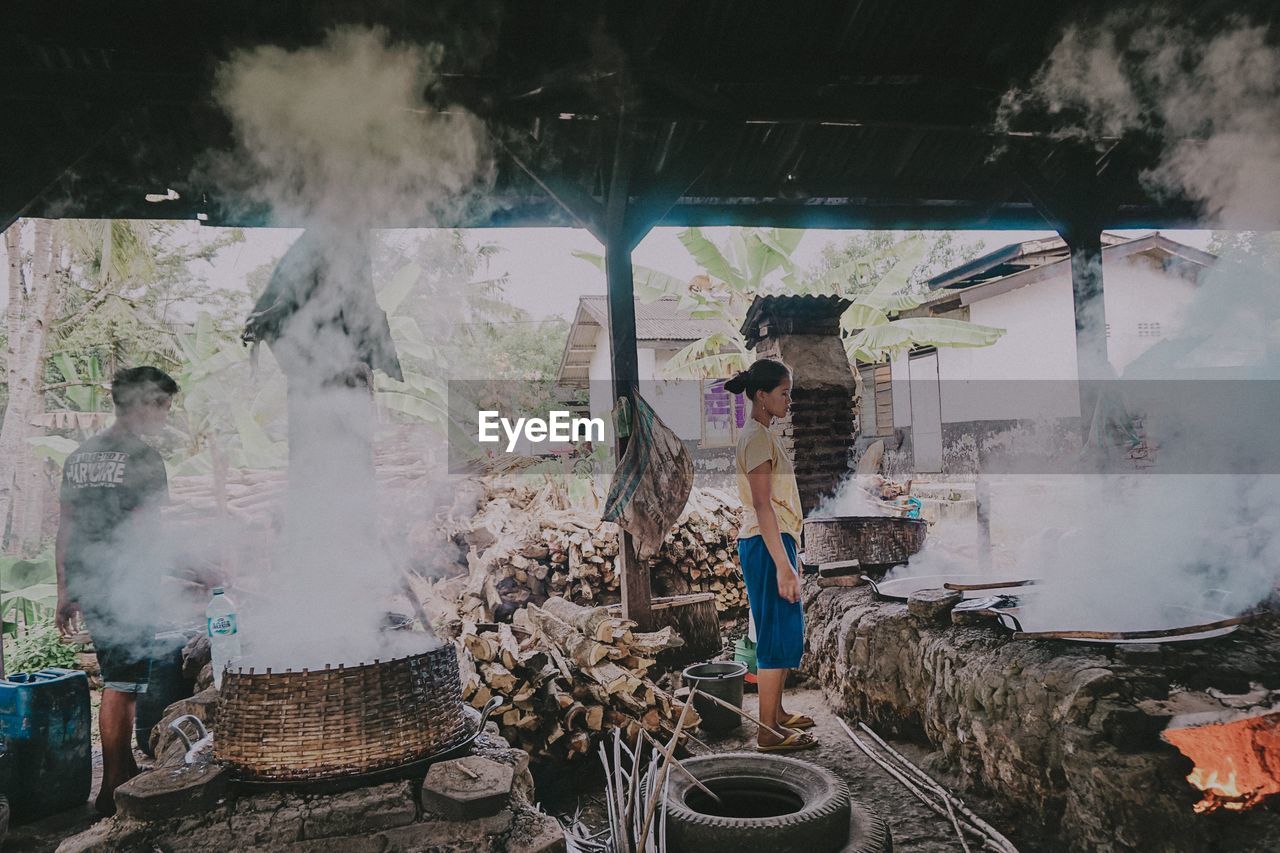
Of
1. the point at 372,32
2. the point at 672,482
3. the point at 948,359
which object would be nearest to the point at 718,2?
the point at 372,32

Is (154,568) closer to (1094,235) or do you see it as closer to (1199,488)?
(1199,488)

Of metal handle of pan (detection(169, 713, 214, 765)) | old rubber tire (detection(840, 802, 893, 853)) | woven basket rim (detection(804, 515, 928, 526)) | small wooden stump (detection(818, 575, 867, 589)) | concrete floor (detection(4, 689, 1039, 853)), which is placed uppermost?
woven basket rim (detection(804, 515, 928, 526))

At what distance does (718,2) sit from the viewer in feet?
13.5

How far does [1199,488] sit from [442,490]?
835cm

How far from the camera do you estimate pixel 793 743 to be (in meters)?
4.24

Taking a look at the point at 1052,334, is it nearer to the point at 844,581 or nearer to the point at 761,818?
the point at 844,581

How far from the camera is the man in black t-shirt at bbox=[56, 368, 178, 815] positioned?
3848mm

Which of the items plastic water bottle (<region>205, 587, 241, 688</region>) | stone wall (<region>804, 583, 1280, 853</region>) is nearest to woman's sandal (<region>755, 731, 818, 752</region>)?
stone wall (<region>804, 583, 1280, 853</region>)

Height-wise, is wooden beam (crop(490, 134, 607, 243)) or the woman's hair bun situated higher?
wooden beam (crop(490, 134, 607, 243))

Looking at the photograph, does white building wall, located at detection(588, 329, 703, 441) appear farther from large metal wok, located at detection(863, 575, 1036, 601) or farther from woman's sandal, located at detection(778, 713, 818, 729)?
woman's sandal, located at detection(778, 713, 818, 729)

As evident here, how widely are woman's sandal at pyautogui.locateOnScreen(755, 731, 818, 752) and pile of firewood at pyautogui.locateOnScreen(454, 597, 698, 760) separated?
564 millimetres

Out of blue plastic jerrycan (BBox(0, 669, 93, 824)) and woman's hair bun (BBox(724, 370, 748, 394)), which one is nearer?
blue plastic jerrycan (BBox(0, 669, 93, 824))

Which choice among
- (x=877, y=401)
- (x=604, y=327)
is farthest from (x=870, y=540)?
(x=604, y=327)

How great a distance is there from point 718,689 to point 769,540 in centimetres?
137
